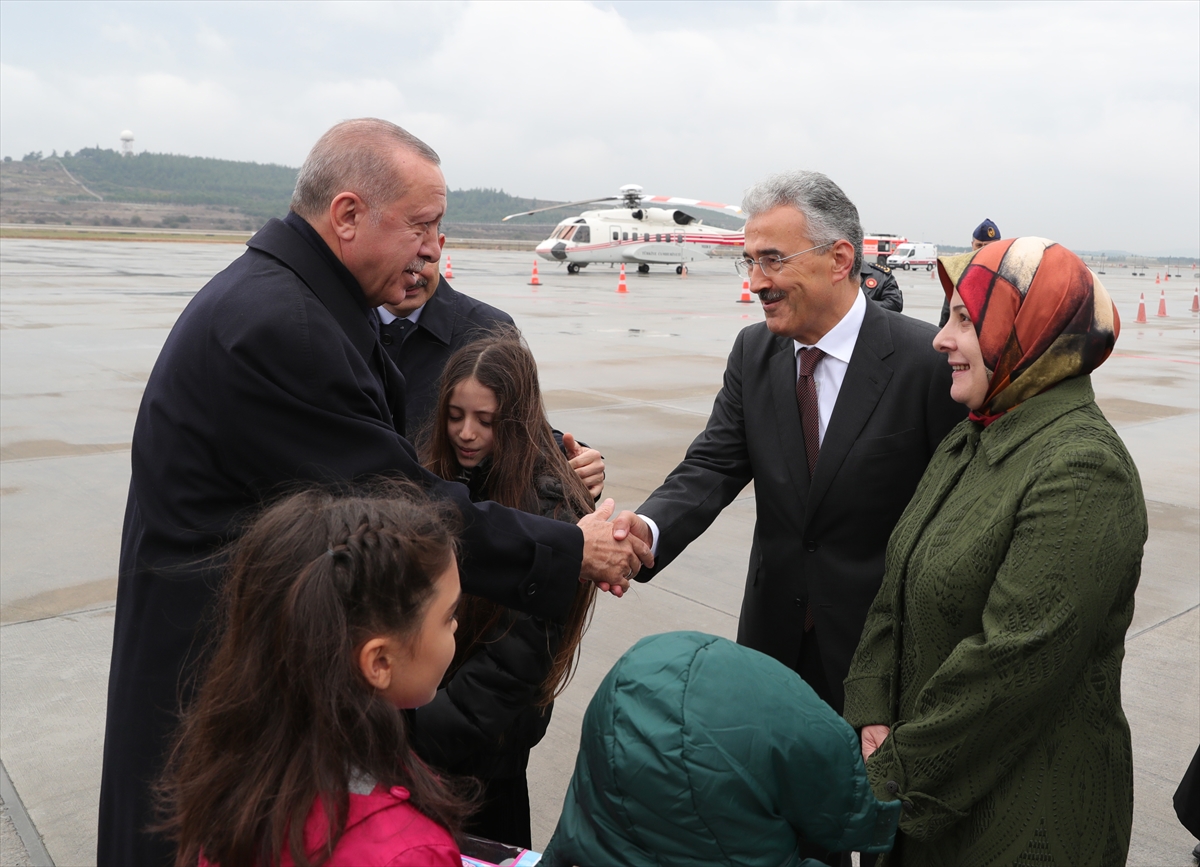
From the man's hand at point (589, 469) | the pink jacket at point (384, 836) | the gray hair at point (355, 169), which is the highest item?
the gray hair at point (355, 169)

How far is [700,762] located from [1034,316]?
3.79 ft

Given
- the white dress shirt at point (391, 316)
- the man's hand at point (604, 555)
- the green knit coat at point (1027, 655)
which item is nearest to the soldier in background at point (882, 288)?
the white dress shirt at point (391, 316)

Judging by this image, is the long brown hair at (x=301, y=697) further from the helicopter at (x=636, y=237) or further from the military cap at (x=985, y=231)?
the helicopter at (x=636, y=237)

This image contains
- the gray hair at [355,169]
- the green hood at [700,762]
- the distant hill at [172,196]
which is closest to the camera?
the green hood at [700,762]


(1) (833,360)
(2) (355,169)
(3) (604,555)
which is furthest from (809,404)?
(2) (355,169)

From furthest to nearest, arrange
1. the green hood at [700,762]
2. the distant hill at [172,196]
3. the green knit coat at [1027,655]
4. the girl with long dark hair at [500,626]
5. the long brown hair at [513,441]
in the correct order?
1. the distant hill at [172,196]
2. the long brown hair at [513,441]
3. the girl with long dark hair at [500,626]
4. the green knit coat at [1027,655]
5. the green hood at [700,762]

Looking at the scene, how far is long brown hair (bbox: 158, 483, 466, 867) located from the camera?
1.35 m

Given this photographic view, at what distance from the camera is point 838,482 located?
8.54 ft

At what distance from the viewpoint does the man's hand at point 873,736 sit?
2.15 meters

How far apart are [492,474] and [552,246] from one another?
105 ft

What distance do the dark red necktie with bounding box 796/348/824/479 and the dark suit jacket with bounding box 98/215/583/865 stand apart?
1207 millimetres

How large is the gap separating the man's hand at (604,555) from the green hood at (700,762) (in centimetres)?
111

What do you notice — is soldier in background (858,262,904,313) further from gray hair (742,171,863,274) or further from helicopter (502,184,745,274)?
helicopter (502,184,745,274)

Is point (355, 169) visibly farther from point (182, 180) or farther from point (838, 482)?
point (182, 180)
